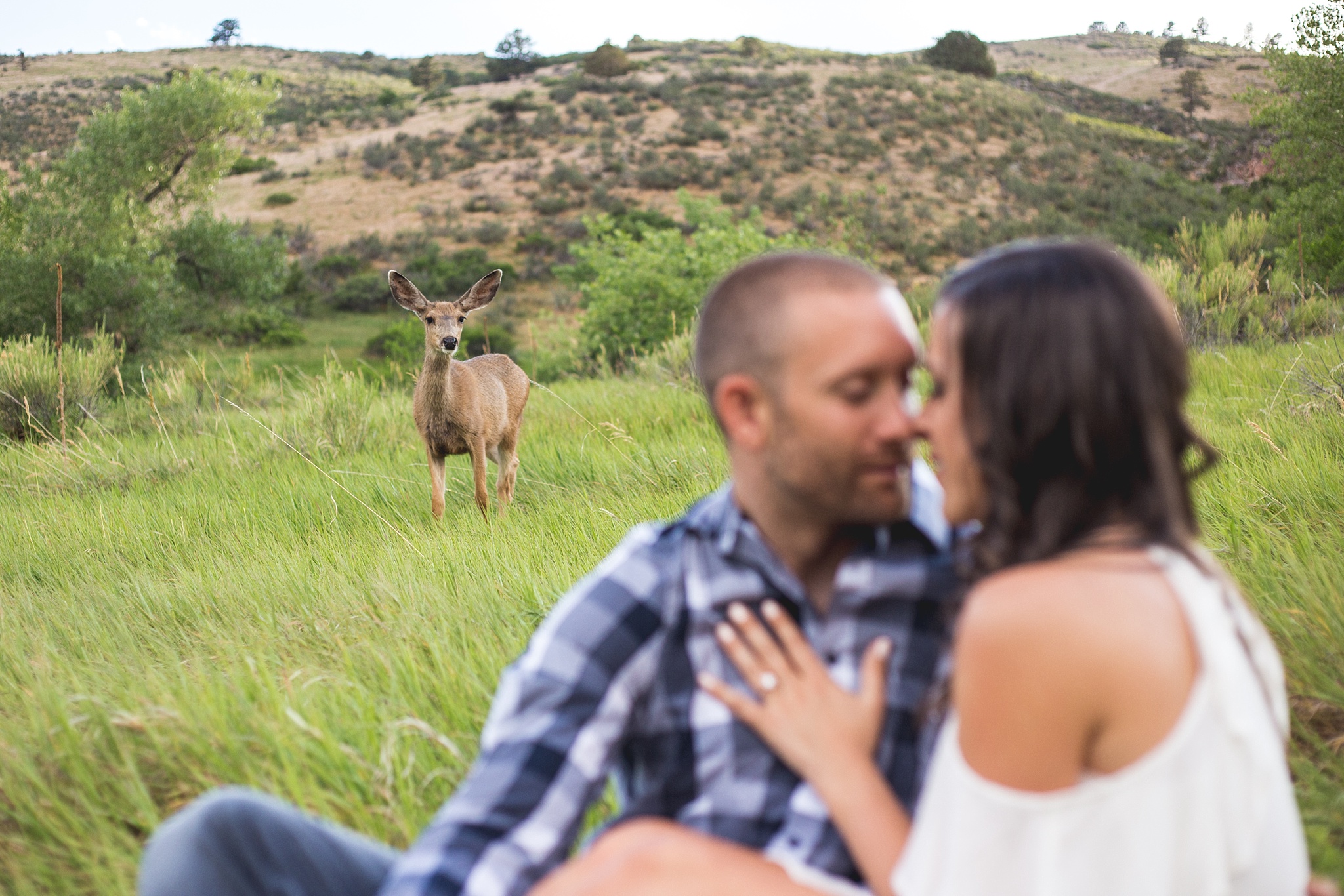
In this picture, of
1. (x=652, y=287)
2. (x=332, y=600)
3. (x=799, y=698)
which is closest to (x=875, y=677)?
(x=799, y=698)

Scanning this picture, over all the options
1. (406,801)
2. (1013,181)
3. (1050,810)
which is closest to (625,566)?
(1050,810)

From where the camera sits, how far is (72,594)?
4.50 m

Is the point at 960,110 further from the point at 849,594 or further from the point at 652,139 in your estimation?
the point at 849,594

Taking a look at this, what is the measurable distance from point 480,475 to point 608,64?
50106mm

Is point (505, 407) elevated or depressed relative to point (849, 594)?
depressed

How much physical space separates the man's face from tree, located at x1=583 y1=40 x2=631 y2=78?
175 ft

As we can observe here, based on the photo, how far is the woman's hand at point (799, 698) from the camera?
1402 mm

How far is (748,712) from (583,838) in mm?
1018

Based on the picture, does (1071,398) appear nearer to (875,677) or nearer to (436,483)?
(875,677)

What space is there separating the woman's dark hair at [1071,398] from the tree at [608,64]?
53.7 meters

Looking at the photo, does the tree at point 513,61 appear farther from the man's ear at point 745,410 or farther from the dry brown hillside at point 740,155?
the man's ear at point 745,410

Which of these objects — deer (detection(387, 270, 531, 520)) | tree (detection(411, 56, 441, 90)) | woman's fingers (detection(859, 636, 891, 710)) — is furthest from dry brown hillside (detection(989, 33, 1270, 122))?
tree (detection(411, 56, 441, 90))

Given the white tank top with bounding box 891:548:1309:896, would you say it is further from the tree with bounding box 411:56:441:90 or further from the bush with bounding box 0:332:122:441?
the tree with bounding box 411:56:441:90

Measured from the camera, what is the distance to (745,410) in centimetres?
157
